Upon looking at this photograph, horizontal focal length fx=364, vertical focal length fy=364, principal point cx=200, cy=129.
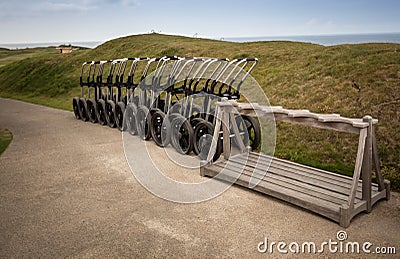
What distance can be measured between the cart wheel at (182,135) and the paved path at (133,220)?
2.50 feet

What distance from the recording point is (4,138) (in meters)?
8.48

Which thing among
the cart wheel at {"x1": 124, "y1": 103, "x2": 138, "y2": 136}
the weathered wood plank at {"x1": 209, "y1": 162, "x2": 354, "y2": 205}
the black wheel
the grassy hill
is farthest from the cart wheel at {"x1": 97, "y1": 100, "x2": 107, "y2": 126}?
the weathered wood plank at {"x1": 209, "y1": 162, "x2": 354, "y2": 205}

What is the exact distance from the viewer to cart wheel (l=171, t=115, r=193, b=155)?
6282 millimetres

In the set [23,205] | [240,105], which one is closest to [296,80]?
[240,105]

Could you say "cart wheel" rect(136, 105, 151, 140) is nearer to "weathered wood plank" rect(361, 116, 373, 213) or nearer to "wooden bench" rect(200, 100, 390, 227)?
"wooden bench" rect(200, 100, 390, 227)

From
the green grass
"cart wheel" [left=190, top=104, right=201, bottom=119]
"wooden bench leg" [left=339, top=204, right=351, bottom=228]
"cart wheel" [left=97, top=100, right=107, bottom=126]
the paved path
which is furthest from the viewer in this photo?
"cart wheel" [left=97, top=100, right=107, bottom=126]

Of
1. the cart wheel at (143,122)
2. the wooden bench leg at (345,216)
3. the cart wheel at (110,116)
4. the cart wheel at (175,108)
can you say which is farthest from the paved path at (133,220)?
the cart wheel at (110,116)

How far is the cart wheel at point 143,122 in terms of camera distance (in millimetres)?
7375

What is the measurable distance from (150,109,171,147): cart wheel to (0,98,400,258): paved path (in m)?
1.17

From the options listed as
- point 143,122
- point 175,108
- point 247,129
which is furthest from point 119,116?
point 247,129

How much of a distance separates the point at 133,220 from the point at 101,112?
5.76 m

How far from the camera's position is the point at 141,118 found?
25.2 ft

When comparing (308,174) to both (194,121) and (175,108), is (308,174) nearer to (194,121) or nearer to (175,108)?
(194,121)

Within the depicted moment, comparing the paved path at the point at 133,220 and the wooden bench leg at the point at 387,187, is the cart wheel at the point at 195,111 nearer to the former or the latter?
the paved path at the point at 133,220
